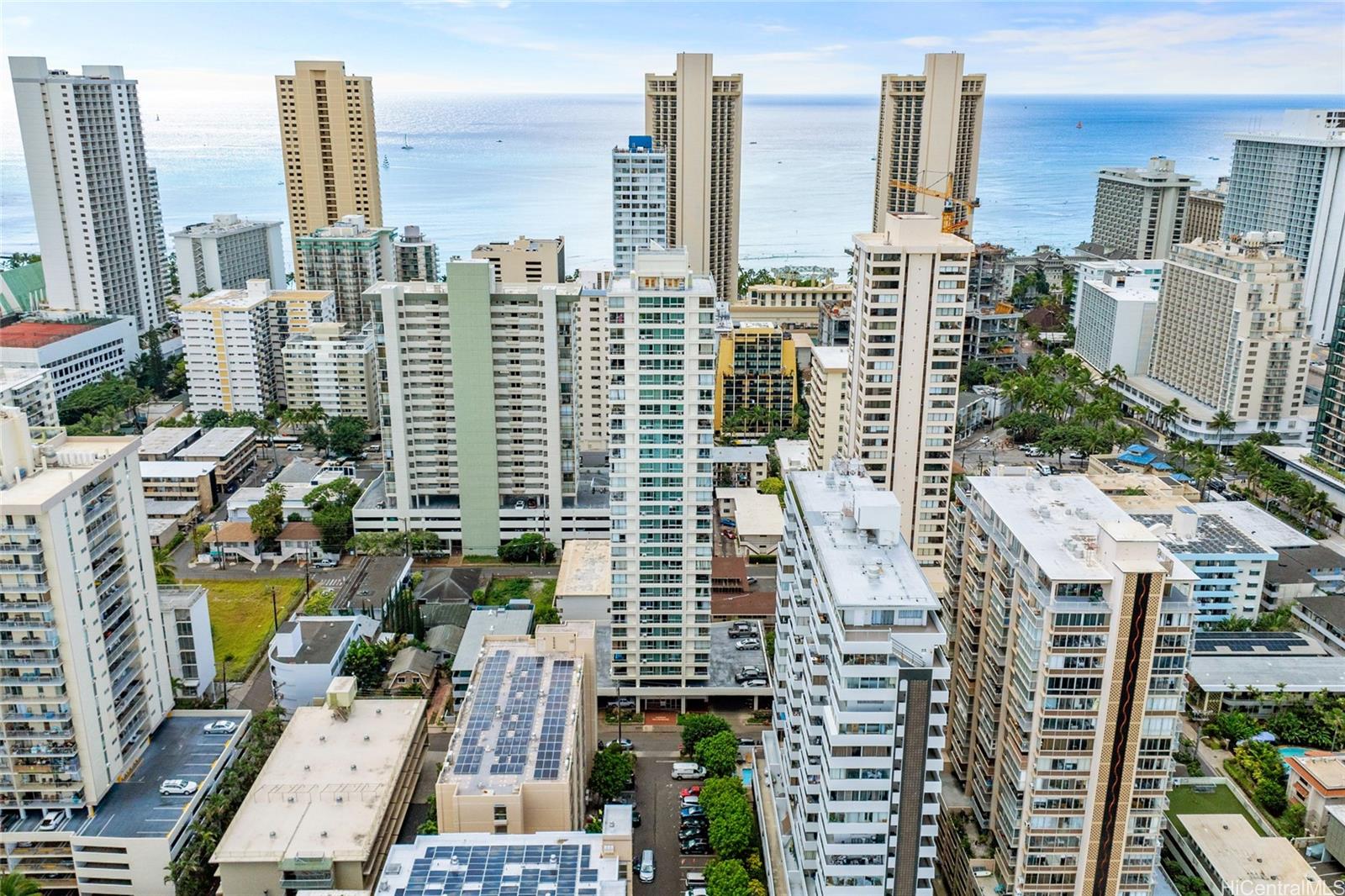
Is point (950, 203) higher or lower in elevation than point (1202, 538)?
higher

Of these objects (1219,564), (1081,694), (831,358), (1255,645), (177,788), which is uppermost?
(831,358)

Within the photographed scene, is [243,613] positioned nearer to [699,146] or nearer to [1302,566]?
[1302,566]

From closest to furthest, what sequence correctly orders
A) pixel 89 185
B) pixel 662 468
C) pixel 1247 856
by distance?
pixel 1247 856 → pixel 662 468 → pixel 89 185

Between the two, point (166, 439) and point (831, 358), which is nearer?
point (831, 358)

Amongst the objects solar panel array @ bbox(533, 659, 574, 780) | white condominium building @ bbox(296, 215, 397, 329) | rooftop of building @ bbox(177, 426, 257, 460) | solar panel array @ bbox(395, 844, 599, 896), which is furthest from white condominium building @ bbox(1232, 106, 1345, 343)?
solar panel array @ bbox(395, 844, 599, 896)

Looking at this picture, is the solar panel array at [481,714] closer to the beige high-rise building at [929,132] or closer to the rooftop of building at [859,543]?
the rooftop of building at [859,543]

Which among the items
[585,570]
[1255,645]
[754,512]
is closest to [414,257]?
[754,512]

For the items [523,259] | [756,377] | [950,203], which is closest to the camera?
[756,377]

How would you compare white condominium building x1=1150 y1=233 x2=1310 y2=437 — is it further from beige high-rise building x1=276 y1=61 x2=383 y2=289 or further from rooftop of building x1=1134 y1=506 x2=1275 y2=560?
beige high-rise building x1=276 y1=61 x2=383 y2=289
